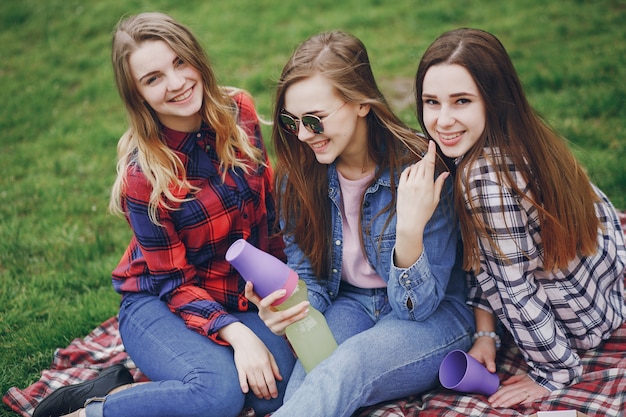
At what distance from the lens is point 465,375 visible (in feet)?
8.75

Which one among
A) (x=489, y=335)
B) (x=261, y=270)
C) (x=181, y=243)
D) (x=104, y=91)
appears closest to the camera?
(x=261, y=270)

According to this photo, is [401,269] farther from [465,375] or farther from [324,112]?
[324,112]

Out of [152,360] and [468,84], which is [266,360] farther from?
[468,84]

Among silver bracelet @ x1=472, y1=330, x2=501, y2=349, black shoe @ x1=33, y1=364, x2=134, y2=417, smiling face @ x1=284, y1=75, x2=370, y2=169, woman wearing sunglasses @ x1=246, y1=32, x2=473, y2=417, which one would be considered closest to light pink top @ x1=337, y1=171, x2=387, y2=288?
woman wearing sunglasses @ x1=246, y1=32, x2=473, y2=417

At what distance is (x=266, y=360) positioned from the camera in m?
2.89

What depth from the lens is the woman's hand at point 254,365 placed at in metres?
2.86

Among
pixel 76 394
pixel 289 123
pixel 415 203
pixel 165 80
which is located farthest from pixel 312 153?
pixel 76 394

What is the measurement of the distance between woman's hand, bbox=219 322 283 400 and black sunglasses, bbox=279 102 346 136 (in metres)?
0.98

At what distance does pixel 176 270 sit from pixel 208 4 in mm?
6241

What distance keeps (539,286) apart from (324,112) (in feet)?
3.98

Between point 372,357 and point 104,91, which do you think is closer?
point 372,357

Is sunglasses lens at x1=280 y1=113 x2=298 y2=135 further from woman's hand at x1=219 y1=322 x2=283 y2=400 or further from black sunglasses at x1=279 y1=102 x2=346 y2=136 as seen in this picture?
woman's hand at x1=219 y1=322 x2=283 y2=400

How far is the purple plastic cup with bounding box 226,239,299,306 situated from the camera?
8.16 feet

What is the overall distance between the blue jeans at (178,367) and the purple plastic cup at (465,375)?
767mm
